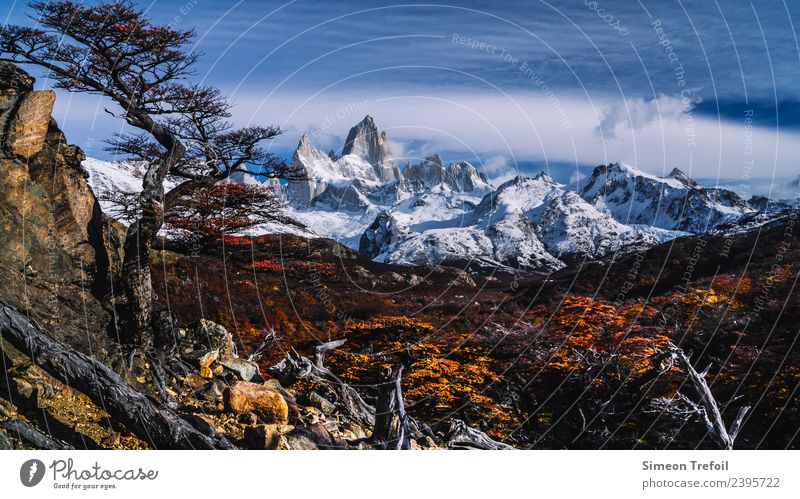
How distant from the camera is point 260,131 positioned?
38.0 feet

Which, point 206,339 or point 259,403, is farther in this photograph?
point 206,339

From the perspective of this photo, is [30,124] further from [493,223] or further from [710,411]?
[493,223]

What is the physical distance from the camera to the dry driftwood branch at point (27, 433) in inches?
283

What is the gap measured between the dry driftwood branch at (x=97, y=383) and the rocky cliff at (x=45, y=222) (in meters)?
0.64

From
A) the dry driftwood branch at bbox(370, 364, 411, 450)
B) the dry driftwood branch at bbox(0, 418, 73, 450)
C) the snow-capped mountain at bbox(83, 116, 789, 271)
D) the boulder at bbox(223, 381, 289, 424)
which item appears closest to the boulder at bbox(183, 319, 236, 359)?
the boulder at bbox(223, 381, 289, 424)

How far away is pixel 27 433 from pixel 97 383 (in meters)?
1.00

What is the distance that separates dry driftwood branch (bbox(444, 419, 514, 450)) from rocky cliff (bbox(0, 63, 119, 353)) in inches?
257

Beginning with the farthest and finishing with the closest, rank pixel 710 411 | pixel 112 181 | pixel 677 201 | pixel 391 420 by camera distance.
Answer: pixel 677 201
pixel 112 181
pixel 710 411
pixel 391 420

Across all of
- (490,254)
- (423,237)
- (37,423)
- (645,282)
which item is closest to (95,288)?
(37,423)

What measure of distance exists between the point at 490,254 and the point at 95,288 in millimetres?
14439

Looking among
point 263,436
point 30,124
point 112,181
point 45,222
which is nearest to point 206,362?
point 263,436

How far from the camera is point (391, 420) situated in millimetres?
9648

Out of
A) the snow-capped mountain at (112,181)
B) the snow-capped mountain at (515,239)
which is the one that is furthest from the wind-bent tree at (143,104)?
the snow-capped mountain at (515,239)

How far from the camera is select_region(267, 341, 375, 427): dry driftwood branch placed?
1036cm
